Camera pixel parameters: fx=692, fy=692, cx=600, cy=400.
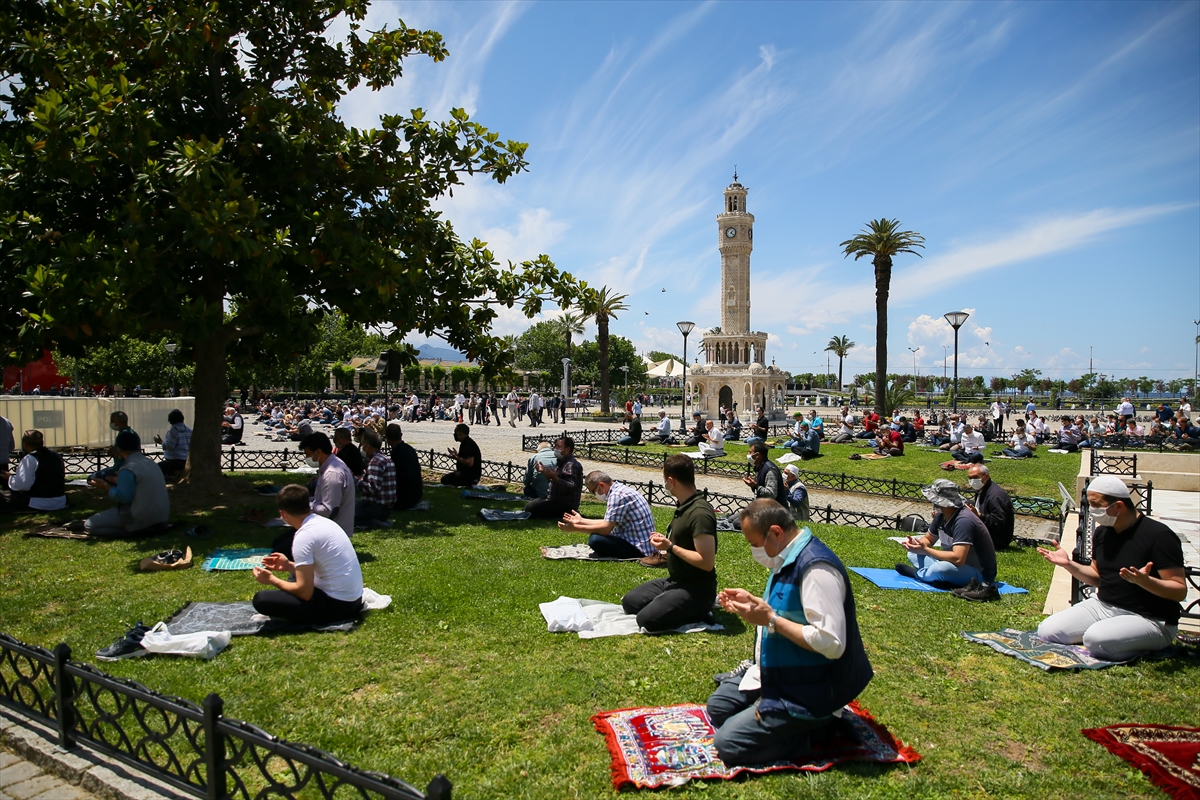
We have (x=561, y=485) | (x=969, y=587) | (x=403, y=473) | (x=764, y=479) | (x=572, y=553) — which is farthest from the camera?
(x=403, y=473)

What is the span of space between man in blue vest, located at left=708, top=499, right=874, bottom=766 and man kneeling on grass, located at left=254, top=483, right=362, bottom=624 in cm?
319

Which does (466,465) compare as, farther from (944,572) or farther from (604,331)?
(604,331)

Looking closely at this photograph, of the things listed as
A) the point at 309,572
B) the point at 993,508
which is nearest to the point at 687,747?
the point at 309,572

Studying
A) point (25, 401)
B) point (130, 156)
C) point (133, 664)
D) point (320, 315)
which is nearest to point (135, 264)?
point (130, 156)

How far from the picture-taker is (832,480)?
17562 mm

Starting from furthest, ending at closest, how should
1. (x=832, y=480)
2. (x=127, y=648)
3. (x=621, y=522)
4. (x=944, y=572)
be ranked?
(x=832, y=480) < (x=621, y=522) < (x=944, y=572) < (x=127, y=648)

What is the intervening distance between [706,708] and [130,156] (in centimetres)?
922

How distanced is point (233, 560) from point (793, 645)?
20.8 ft

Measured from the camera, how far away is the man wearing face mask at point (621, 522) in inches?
301

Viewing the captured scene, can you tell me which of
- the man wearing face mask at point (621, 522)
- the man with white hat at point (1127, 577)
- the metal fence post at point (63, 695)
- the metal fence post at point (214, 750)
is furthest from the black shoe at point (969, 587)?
the metal fence post at point (63, 695)

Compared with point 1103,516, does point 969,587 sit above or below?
below

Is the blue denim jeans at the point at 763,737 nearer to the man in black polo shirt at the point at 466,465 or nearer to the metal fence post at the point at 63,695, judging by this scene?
the metal fence post at the point at 63,695

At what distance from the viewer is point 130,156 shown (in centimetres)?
859

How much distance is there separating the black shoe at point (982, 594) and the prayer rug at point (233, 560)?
23.7 feet
